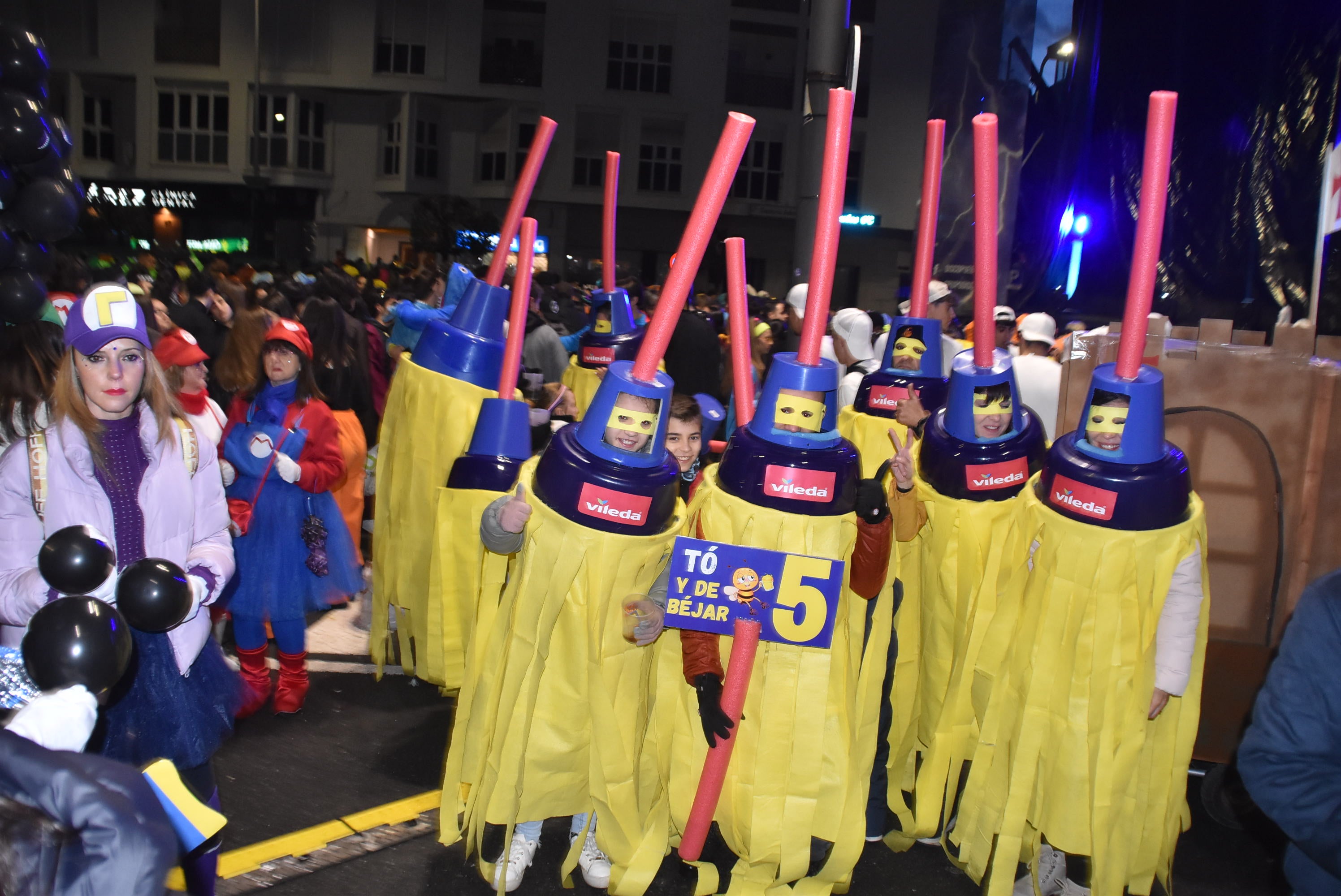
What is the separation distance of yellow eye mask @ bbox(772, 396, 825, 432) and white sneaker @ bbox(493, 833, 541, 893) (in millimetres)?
1492

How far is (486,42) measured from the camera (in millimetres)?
26250

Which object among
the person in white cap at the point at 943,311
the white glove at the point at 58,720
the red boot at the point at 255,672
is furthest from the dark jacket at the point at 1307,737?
the red boot at the point at 255,672

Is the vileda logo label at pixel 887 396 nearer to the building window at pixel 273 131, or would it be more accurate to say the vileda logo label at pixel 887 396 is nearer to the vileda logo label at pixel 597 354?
the vileda logo label at pixel 597 354

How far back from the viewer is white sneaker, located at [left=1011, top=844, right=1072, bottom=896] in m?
3.21

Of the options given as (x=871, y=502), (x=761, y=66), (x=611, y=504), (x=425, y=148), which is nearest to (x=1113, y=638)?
(x=871, y=502)

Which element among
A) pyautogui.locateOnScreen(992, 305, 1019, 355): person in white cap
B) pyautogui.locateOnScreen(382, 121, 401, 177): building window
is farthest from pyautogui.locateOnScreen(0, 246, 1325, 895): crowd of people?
pyautogui.locateOnScreen(382, 121, 401, 177): building window

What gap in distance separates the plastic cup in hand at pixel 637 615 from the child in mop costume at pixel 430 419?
4.81ft

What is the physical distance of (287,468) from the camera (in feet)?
13.4

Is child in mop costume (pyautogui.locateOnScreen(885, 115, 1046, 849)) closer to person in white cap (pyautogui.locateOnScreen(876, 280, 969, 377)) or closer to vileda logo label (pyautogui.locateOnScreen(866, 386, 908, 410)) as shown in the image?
vileda logo label (pyautogui.locateOnScreen(866, 386, 908, 410))

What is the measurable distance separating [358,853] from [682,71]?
25.3 meters

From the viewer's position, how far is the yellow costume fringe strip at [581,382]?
6016 mm

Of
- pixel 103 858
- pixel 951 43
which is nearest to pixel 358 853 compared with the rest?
pixel 103 858

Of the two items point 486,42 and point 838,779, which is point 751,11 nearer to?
point 486,42

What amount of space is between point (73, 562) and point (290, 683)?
246cm
